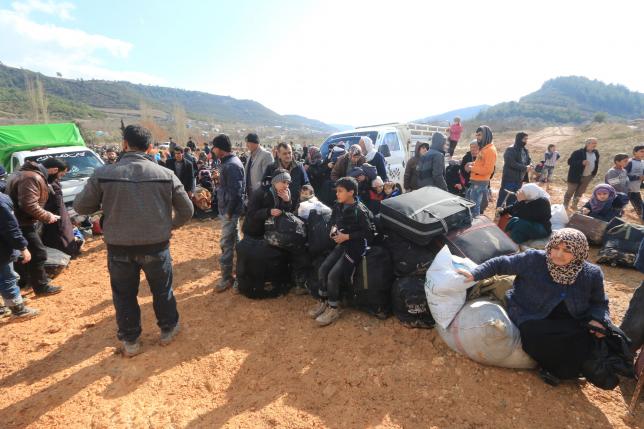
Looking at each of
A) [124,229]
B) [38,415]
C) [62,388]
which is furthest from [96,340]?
[124,229]

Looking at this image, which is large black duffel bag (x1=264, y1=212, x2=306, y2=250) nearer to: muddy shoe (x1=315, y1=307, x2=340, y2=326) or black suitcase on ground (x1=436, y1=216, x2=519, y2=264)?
muddy shoe (x1=315, y1=307, x2=340, y2=326)

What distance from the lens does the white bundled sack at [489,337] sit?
267 cm

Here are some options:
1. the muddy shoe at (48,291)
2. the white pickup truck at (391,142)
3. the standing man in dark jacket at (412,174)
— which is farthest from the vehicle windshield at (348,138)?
the muddy shoe at (48,291)

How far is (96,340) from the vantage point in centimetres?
345

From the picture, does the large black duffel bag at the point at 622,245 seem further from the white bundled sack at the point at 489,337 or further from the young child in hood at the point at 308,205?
the young child in hood at the point at 308,205

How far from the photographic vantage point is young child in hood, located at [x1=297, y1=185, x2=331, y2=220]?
4.21 metres

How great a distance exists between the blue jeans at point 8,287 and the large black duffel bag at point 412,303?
436cm

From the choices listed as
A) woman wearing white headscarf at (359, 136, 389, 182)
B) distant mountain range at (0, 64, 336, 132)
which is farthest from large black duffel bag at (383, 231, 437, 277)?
distant mountain range at (0, 64, 336, 132)

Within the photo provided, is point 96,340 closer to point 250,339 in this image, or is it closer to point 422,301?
point 250,339

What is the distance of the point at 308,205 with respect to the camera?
14.3 feet

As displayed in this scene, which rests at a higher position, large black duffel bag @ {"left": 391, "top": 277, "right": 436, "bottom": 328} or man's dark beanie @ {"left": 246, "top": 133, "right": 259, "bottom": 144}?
man's dark beanie @ {"left": 246, "top": 133, "right": 259, "bottom": 144}

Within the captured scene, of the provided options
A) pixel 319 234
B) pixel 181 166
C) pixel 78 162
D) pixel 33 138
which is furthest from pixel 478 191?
pixel 33 138

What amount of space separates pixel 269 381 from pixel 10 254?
332cm

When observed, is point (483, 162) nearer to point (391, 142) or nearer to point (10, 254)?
point (391, 142)
